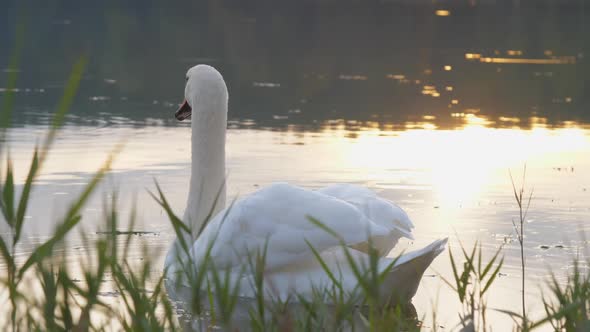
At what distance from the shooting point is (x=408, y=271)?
225 inches

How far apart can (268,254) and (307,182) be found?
498cm

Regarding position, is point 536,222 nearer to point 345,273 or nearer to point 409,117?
point 345,273

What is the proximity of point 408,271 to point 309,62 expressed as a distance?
20.3 meters

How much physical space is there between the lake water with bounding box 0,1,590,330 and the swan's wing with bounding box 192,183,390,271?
596 mm

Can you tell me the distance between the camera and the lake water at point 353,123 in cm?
884

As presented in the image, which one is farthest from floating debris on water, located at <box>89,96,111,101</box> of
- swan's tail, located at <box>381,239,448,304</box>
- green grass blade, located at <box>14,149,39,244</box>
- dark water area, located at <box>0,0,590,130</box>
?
green grass blade, located at <box>14,149,39,244</box>

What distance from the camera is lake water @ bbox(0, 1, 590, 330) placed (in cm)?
884

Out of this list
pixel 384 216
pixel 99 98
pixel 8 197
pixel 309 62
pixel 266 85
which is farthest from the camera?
pixel 309 62

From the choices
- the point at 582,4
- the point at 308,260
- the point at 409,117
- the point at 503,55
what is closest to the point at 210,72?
the point at 308,260

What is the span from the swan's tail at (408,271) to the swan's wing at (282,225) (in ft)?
0.73

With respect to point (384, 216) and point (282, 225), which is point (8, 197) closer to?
point (282, 225)

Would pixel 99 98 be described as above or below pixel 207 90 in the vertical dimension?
below

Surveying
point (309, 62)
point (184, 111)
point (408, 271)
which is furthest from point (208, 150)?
point (309, 62)

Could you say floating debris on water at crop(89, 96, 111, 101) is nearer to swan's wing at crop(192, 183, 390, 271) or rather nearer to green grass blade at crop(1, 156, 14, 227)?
swan's wing at crop(192, 183, 390, 271)
